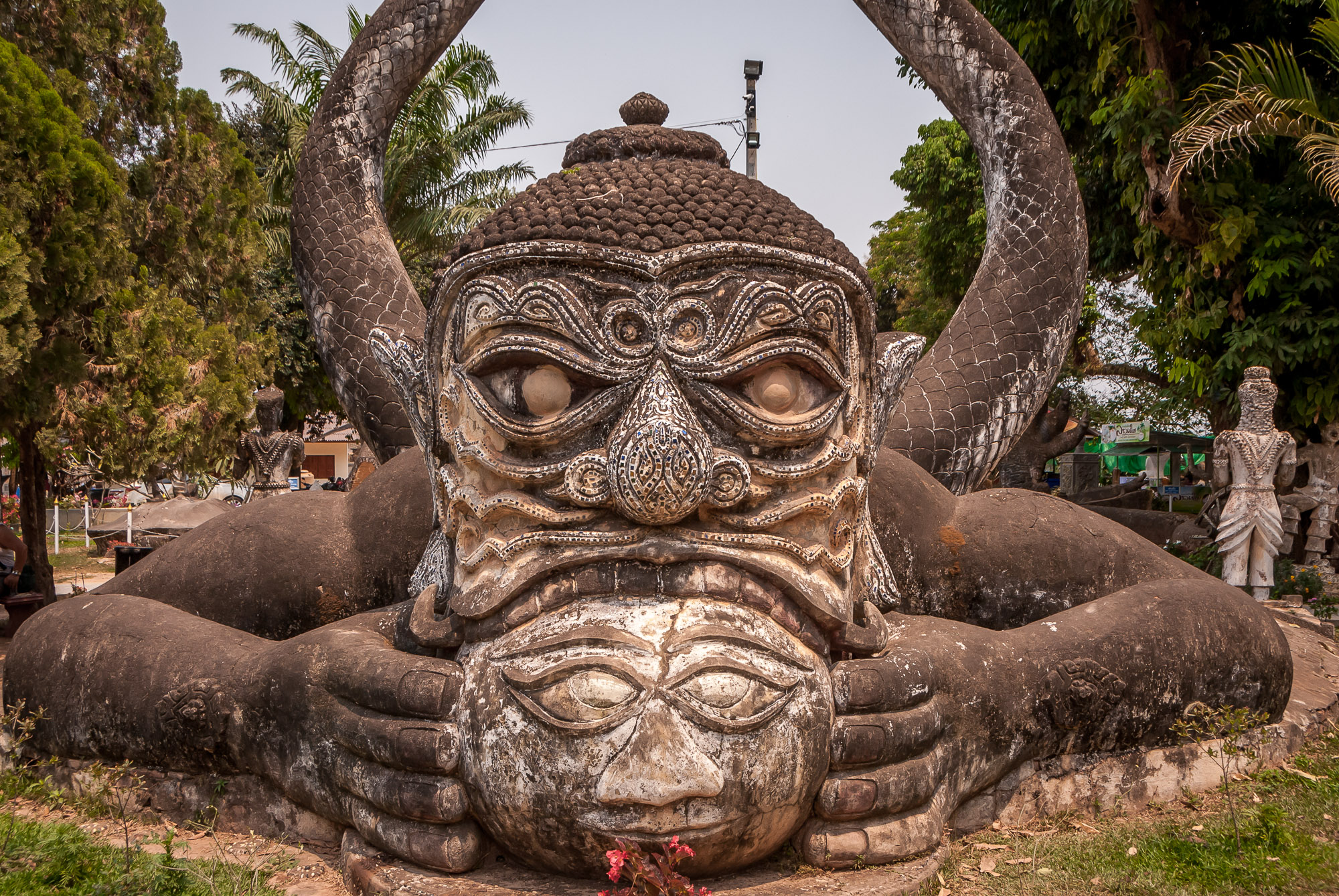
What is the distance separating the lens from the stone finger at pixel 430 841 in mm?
2666

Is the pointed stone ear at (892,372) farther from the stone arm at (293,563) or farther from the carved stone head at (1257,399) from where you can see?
the carved stone head at (1257,399)

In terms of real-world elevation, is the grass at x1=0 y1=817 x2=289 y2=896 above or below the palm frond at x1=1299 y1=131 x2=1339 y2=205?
below

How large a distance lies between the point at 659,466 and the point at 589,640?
49 cm

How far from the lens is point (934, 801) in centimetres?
287

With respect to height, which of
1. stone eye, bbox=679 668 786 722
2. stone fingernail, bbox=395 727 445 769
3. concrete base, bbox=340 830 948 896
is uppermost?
stone eye, bbox=679 668 786 722

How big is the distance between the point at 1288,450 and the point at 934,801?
740 centimetres

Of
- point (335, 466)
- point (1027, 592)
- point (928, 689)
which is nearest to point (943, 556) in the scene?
point (1027, 592)

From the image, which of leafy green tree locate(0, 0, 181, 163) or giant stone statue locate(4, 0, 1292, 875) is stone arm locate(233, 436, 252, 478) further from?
giant stone statue locate(4, 0, 1292, 875)

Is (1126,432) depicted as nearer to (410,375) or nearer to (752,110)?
(752,110)

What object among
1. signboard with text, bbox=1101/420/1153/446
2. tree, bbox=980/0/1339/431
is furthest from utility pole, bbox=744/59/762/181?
signboard with text, bbox=1101/420/1153/446

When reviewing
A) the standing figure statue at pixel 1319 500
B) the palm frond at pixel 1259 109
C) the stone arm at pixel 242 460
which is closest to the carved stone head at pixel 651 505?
the palm frond at pixel 1259 109

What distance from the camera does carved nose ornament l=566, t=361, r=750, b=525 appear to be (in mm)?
2709

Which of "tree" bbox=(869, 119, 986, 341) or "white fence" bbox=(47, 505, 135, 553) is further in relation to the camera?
"white fence" bbox=(47, 505, 135, 553)

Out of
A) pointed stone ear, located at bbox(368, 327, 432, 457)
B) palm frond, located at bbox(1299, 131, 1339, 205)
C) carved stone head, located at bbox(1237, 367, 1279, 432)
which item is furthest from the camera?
carved stone head, located at bbox(1237, 367, 1279, 432)
